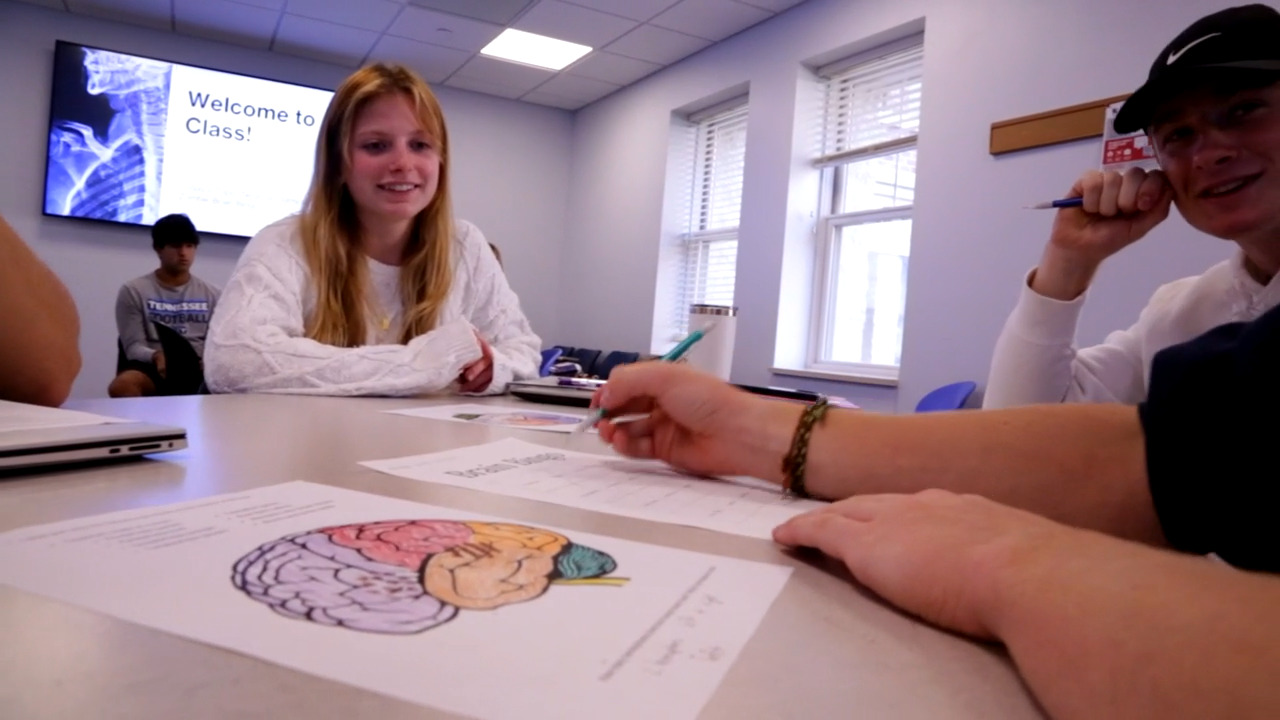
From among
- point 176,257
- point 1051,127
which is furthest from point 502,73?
point 1051,127

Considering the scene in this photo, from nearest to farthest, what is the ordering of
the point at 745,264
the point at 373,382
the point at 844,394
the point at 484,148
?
the point at 373,382
the point at 844,394
the point at 745,264
the point at 484,148

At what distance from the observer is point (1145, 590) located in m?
0.34

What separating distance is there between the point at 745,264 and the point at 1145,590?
13.9 feet

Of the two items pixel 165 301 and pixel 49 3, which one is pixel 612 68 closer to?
pixel 165 301

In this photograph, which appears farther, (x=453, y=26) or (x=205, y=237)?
(x=205, y=237)

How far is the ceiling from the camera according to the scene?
443 cm

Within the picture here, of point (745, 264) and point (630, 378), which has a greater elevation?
point (745, 264)

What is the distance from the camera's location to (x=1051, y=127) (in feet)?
9.43

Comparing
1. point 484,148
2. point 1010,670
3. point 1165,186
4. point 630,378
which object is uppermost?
point 484,148

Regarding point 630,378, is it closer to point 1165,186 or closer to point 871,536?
point 871,536

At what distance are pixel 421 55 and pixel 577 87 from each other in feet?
3.84

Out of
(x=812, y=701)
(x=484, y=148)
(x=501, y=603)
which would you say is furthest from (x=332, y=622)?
(x=484, y=148)

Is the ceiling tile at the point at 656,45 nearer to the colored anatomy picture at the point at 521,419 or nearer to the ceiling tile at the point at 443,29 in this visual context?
the ceiling tile at the point at 443,29

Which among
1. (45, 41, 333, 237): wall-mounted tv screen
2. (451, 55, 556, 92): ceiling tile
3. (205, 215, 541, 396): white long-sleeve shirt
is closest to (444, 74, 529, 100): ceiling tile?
(451, 55, 556, 92): ceiling tile
